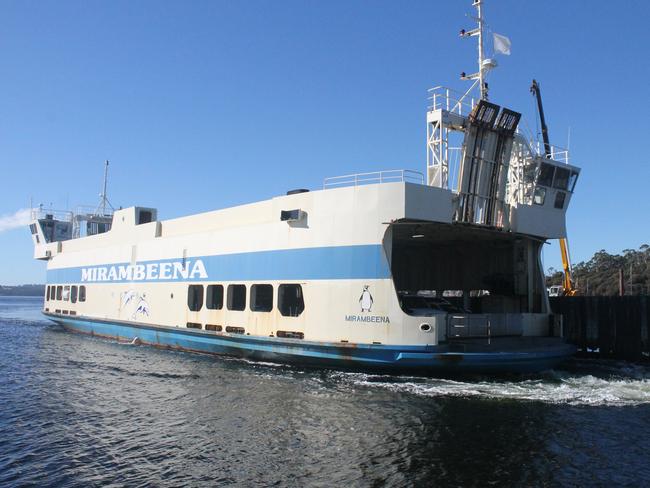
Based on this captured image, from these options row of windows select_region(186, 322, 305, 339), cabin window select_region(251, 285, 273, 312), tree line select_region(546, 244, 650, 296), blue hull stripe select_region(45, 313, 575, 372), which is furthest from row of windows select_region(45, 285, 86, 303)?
tree line select_region(546, 244, 650, 296)

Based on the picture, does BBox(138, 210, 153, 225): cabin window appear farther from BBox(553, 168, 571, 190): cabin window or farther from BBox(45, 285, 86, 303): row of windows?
BBox(553, 168, 571, 190): cabin window

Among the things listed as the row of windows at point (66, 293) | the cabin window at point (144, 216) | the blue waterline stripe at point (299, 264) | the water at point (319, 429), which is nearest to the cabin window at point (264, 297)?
the blue waterline stripe at point (299, 264)

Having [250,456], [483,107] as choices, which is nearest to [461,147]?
[483,107]

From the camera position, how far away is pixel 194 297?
58.2ft

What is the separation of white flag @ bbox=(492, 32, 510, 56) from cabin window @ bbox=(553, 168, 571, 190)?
12.0 ft

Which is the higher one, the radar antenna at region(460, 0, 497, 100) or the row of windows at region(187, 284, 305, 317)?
the radar antenna at region(460, 0, 497, 100)

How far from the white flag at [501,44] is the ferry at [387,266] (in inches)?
1.8

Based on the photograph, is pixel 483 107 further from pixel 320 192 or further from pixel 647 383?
pixel 647 383

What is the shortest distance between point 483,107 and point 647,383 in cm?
752

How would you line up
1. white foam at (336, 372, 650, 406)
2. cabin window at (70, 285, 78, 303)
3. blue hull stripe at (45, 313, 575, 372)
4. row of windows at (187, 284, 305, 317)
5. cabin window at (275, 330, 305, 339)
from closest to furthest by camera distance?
white foam at (336, 372, 650, 406), blue hull stripe at (45, 313, 575, 372), cabin window at (275, 330, 305, 339), row of windows at (187, 284, 305, 317), cabin window at (70, 285, 78, 303)

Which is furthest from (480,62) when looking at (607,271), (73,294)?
(607,271)

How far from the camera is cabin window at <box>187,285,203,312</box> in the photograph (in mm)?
17422

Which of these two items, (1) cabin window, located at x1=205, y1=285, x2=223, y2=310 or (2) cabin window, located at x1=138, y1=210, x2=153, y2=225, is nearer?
(1) cabin window, located at x1=205, y1=285, x2=223, y2=310

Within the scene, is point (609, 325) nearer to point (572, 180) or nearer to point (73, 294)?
point (572, 180)
